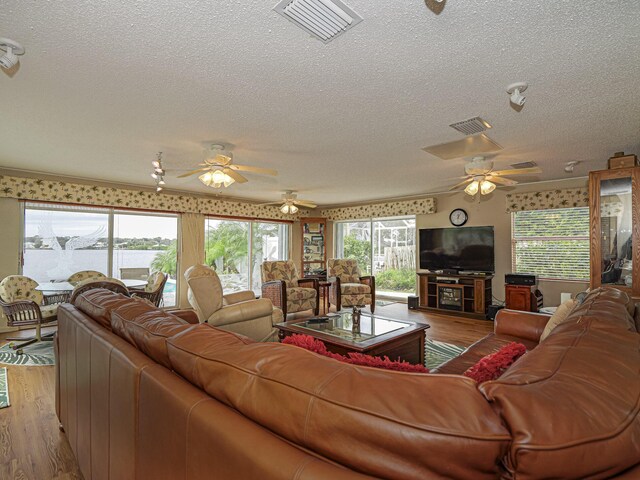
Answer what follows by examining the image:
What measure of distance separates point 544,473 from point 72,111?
11.5 ft

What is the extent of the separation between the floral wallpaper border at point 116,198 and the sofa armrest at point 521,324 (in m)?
5.46

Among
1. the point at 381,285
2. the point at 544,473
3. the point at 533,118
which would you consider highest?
the point at 533,118

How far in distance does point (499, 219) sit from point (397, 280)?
2495 mm

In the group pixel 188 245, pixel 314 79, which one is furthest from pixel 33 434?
pixel 188 245

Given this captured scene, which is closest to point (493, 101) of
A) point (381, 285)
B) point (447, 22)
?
point (447, 22)

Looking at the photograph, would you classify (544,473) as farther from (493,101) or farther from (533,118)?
(533,118)

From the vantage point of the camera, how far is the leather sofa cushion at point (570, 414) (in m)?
0.56

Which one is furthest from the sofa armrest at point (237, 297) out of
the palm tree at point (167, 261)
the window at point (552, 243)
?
the window at point (552, 243)

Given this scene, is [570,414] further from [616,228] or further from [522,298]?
[522,298]

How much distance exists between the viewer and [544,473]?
1.81 feet

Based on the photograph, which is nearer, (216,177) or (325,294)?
(216,177)

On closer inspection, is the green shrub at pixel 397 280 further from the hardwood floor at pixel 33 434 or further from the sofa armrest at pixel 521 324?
the hardwood floor at pixel 33 434

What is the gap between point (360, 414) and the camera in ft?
2.08

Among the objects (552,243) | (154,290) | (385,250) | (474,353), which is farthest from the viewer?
(385,250)
